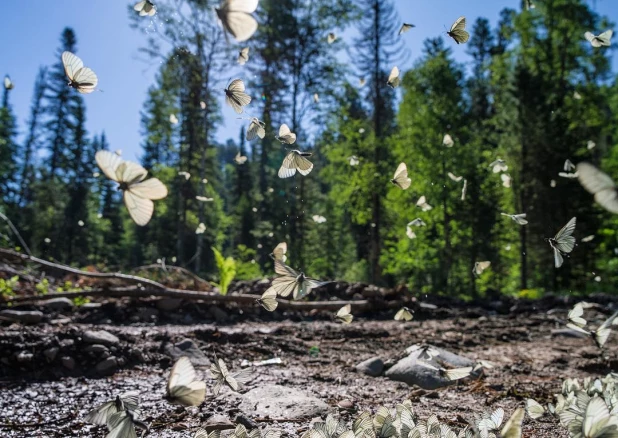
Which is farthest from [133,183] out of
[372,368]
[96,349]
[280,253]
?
[96,349]

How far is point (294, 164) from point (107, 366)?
100 inches

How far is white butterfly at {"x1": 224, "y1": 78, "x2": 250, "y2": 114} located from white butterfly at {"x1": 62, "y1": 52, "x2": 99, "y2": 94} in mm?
571

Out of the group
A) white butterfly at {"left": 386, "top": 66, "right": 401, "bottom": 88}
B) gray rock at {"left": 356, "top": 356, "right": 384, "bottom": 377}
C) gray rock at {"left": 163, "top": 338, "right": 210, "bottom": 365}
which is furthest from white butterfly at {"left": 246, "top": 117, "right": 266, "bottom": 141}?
gray rock at {"left": 163, "top": 338, "right": 210, "bottom": 365}

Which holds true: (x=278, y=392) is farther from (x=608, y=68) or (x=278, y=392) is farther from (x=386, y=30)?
(x=608, y=68)

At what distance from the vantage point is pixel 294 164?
2.29 m

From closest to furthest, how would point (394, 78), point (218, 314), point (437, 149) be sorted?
point (394, 78), point (218, 314), point (437, 149)

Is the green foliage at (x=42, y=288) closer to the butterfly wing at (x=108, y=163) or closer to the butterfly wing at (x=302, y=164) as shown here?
the butterfly wing at (x=302, y=164)

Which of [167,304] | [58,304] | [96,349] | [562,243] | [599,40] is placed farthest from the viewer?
[167,304]

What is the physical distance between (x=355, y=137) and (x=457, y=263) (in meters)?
6.93

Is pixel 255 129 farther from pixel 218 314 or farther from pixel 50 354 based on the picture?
pixel 218 314

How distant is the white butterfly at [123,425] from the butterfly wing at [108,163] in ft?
2.36

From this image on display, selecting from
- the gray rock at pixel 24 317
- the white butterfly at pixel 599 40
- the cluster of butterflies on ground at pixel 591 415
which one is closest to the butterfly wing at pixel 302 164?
the cluster of butterflies on ground at pixel 591 415

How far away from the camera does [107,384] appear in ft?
11.1

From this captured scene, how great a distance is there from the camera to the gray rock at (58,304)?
6113 mm
